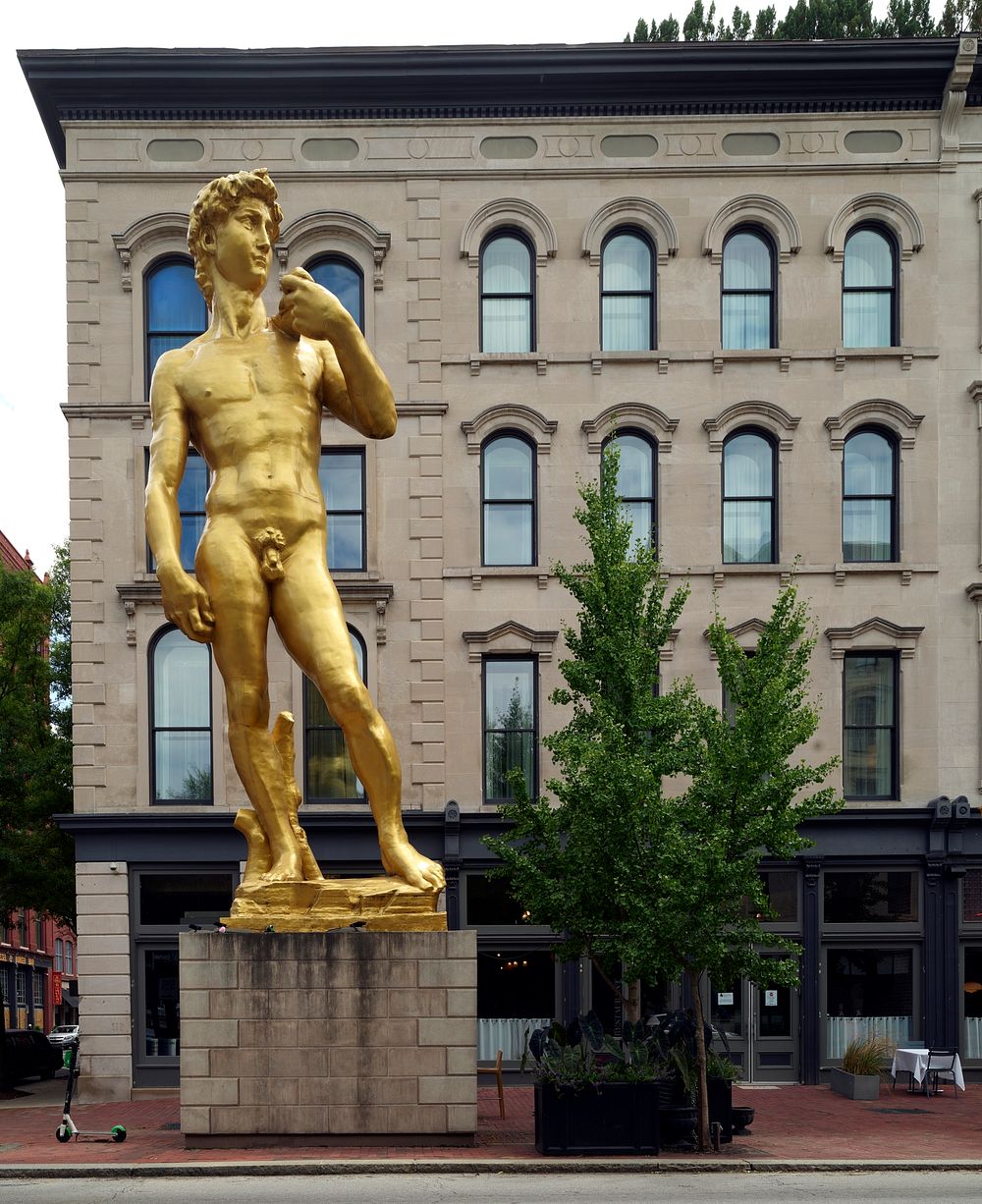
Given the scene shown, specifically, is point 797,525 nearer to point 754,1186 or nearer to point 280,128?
point 280,128

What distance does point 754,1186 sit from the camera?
1173cm

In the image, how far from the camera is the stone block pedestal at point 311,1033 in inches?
491

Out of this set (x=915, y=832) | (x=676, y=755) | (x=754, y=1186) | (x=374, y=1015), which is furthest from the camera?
(x=915, y=832)

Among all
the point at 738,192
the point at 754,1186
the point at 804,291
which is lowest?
the point at 754,1186

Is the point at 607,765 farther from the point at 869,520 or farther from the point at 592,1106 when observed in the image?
the point at 869,520

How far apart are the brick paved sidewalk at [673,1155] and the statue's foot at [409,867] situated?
226 centimetres

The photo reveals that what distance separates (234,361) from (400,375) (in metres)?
10.4

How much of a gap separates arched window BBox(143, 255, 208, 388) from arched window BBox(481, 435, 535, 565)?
5.20 meters

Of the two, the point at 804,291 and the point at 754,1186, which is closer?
the point at 754,1186

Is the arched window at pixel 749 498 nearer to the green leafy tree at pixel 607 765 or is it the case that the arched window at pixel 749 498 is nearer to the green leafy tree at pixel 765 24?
the green leafy tree at pixel 607 765

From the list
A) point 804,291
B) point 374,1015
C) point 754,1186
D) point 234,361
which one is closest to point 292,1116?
point 374,1015

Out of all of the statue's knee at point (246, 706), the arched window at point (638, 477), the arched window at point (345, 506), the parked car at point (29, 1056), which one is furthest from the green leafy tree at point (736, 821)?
the parked car at point (29, 1056)

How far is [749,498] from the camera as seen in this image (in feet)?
76.9

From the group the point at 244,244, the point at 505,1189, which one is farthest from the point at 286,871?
the point at 244,244
